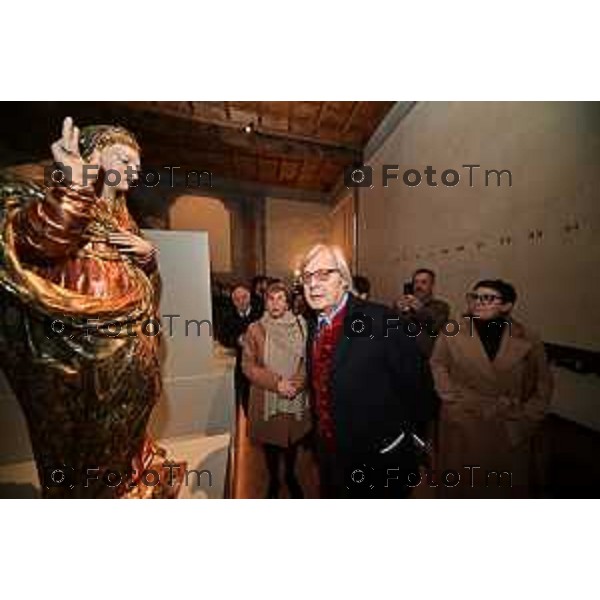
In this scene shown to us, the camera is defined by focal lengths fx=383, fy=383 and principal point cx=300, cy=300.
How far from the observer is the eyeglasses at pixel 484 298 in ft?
3.63

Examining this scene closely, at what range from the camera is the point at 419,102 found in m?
1.09

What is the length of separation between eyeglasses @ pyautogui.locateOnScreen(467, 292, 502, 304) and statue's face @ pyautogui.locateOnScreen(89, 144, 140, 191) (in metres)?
1.00

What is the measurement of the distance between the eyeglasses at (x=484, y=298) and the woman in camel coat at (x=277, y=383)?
1.64 ft

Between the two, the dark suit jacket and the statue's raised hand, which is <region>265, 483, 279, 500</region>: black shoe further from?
the statue's raised hand

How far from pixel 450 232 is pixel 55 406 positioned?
1.19 metres

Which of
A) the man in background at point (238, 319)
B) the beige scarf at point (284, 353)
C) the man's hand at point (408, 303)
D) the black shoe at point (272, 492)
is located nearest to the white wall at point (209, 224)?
the man in background at point (238, 319)

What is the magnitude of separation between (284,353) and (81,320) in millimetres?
540

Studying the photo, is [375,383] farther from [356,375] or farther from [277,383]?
[277,383]

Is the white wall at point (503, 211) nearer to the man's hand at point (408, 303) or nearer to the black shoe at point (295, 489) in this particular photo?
the man's hand at point (408, 303)

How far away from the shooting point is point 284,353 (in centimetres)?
114

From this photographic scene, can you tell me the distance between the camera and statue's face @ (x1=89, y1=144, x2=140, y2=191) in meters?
0.98

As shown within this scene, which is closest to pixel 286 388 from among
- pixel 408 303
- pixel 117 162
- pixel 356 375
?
pixel 356 375

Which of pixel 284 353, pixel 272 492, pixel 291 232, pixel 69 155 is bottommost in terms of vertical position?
pixel 272 492
